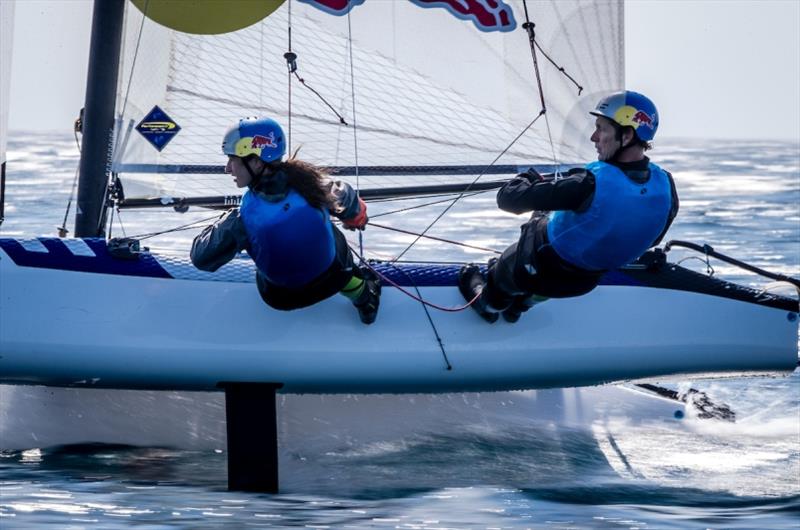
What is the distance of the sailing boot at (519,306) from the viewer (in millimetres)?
5559

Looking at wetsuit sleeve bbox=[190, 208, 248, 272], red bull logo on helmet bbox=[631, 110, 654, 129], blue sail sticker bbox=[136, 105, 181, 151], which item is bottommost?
wetsuit sleeve bbox=[190, 208, 248, 272]

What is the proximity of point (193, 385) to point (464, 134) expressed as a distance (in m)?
1.85

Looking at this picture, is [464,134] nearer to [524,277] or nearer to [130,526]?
[524,277]

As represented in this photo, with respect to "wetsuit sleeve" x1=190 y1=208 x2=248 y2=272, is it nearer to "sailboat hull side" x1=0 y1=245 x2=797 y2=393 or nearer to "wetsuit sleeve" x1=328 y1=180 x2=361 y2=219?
"wetsuit sleeve" x1=328 y1=180 x2=361 y2=219

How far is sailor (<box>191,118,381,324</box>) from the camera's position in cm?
493

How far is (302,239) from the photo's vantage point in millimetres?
5023

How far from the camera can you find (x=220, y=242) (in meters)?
4.92

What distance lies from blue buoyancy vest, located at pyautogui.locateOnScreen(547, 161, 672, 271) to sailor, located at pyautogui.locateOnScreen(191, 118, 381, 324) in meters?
0.75

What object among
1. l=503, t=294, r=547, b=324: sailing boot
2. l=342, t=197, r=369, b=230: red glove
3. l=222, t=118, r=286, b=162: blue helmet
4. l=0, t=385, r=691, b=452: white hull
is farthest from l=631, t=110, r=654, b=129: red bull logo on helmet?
l=0, t=385, r=691, b=452: white hull

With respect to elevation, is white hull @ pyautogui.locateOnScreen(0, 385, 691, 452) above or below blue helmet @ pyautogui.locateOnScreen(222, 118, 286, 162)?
below

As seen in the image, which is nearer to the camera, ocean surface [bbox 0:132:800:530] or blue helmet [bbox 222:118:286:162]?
ocean surface [bbox 0:132:800:530]

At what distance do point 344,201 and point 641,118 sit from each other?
42.5 inches

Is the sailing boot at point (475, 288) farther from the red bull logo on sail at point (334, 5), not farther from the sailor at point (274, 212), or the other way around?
the red bull logo on sail at point (334, 5)

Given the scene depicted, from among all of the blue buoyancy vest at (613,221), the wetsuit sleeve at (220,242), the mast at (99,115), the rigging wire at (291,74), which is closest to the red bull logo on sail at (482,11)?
the rigging wire at (291,74)
